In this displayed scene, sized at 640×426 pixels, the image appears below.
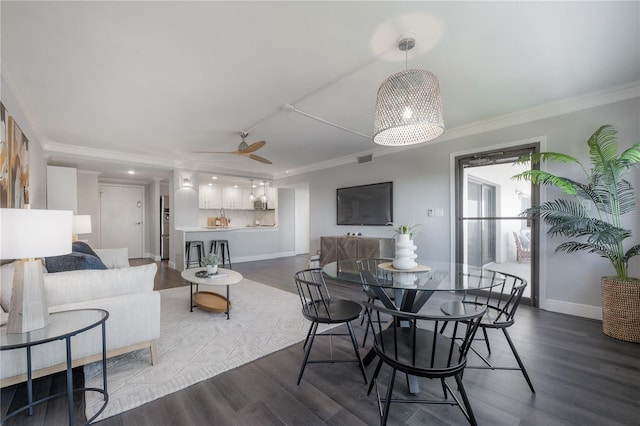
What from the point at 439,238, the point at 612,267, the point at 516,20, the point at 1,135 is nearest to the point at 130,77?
the point at 1,135

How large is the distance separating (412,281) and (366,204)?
3616mm

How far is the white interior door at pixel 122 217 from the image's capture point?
7355 millimetres

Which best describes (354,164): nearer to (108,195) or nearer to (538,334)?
(538,334)

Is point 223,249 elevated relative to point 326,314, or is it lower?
lower

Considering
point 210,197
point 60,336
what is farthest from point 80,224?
point 210,197

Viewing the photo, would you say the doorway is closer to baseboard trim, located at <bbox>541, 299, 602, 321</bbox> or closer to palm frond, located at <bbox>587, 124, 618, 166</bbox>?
baseboard trim, located at <bbox>541, 299, 602, 321</bbox>

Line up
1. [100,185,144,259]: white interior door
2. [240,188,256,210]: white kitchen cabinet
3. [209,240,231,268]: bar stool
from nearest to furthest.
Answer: [209,240,231,268]: bar stool → [100,185,144,259]: white interior door → [240,188,256,210]: white kitchen cabinet

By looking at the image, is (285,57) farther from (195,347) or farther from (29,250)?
(195,347)

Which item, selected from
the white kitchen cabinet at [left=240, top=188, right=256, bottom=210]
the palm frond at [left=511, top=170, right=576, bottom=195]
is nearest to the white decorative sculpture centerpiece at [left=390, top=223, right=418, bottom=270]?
the palm frond at [left=511, top=170, right=576, bottom=195]

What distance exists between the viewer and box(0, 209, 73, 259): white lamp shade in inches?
53.0

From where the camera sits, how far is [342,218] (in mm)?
6008

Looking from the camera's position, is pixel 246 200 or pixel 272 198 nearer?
pixel 272 198

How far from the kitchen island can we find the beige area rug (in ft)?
7.30

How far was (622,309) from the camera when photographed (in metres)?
2.55
